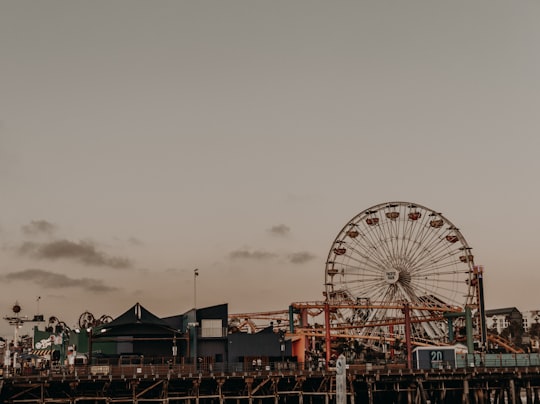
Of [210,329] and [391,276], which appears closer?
[210,329]

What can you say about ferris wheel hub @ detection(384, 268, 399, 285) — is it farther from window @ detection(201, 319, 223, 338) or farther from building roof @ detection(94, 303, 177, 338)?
building roof @ detection(94, 303, 177, 338)

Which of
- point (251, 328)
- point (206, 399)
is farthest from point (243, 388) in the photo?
point (251, 328)

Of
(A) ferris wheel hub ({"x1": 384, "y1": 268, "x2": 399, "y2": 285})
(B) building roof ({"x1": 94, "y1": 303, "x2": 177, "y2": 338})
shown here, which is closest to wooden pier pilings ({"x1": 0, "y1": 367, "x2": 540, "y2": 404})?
(B) building roof ({"x1": 94, "y1": 303, "x2": 177, "y2": 338})

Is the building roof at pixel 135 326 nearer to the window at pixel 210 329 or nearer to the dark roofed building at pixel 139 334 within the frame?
the dark roofed building at pixel 139 334

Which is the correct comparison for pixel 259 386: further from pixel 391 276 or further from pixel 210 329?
pixel 391 276

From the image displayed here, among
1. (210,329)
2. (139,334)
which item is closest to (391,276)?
(210,329)

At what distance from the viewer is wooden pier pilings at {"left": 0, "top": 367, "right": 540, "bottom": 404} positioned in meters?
66.2

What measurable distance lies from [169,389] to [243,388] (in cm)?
734

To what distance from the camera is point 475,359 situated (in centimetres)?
8144

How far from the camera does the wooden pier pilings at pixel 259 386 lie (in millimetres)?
66188

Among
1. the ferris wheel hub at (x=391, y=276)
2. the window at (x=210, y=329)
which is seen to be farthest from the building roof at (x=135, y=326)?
the ferris wheel hub at (x=391, y=276)

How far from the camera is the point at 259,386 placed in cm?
7119

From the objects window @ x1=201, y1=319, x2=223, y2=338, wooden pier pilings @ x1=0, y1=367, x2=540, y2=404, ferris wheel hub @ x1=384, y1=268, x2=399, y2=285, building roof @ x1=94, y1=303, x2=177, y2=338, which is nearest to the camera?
wooden pier pilings @ x1=0, y1=367, x2=540, y2=404

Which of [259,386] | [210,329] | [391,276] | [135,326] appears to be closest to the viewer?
[259,386]
